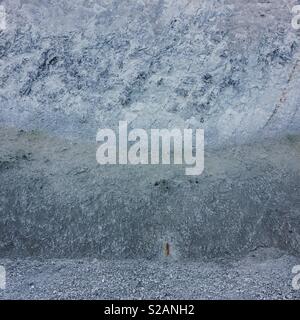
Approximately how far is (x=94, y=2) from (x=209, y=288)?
728 cm

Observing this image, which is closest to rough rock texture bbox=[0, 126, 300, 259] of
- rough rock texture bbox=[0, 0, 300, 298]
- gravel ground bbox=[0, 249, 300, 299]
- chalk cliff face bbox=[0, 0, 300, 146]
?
rough rock texture bbox=[0, 0, 300, 298]

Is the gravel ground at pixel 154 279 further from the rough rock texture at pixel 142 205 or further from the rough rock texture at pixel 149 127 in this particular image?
the rough rock texture at pixel 142 205

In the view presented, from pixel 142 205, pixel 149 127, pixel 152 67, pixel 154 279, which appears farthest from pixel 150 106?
pixel 154 279

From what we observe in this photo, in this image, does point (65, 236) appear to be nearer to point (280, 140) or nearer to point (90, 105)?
→ point (90, 105)

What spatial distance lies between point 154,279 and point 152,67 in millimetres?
5152

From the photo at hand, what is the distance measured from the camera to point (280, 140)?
10.2 metres

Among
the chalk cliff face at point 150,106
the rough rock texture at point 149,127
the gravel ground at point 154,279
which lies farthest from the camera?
the chalk cliff face at point 150,106

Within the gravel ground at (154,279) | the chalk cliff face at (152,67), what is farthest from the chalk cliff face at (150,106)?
the gravel ground at (154,279)

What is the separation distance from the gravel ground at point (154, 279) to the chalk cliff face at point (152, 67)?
314cm

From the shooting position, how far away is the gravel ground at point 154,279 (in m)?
7.59

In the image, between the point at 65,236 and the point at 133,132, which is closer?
the point at 65,236
